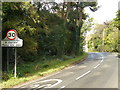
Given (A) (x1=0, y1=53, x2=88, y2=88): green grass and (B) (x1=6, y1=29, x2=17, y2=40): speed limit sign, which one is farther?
(B) (x1=6, y1=29, x2=17, y2=40): speed limit sign

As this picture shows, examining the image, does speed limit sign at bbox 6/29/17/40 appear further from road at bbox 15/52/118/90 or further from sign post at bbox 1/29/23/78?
road at bbox 15/52/118/90

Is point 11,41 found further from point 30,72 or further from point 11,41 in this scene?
point 30,72

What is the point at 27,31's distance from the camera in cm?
1277

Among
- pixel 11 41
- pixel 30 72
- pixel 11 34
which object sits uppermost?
pixel 11 34

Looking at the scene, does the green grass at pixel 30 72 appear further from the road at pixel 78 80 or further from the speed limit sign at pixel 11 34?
the speed limit sign at pixel 11 34

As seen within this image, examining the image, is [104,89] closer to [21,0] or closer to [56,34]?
[21,0]

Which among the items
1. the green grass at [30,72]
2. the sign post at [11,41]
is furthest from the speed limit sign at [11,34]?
the green grass at [30,72]

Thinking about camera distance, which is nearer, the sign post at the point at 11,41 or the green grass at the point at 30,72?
the green grass at the point at 30,72

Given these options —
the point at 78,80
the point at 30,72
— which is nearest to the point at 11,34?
the point at 30,72

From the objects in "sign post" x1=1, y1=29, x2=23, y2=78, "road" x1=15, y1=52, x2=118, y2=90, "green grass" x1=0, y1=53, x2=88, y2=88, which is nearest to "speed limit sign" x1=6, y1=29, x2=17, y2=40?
"sign post" x1=1, y1=29, x2=23, y2=78

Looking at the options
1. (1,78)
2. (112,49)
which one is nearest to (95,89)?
(1,78)

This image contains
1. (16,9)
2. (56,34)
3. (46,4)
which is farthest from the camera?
(56,34)

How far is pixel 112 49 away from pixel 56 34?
38.3 meters

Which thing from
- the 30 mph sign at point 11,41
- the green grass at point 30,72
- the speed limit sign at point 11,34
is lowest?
the green grass at point 30,72
